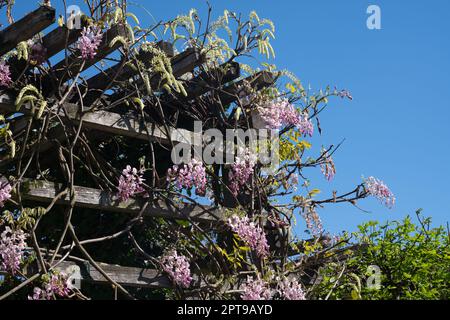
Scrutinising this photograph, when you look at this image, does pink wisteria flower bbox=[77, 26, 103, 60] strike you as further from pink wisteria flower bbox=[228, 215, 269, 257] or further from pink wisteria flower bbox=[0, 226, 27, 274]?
pink wisteria flower bbox=[228, 215, 269, 257]

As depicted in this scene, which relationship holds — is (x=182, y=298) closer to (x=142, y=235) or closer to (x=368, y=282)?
(x=142, y=235)

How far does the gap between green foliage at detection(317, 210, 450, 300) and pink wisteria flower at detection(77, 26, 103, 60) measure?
227 cm

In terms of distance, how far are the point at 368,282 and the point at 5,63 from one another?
285 cm

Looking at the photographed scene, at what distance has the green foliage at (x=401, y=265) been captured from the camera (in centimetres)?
516

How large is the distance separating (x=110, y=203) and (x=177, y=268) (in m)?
0.59

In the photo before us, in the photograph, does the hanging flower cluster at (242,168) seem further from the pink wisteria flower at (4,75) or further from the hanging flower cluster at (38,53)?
the pink wisteria flower at (4,75)

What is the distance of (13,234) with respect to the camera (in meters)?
4.01

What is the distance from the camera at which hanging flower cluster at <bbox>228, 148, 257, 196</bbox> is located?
478 centimetres

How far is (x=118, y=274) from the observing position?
4.62 m

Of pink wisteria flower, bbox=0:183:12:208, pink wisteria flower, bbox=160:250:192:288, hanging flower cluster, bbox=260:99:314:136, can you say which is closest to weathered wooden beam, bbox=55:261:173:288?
pink wisteria flower, bbox=160:250:192:288

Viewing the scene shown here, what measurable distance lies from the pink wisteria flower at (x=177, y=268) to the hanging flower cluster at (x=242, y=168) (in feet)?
2.02

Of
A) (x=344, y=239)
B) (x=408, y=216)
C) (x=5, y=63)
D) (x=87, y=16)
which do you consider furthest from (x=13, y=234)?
(x=408, y=216)

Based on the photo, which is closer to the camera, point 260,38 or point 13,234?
point 13,234
